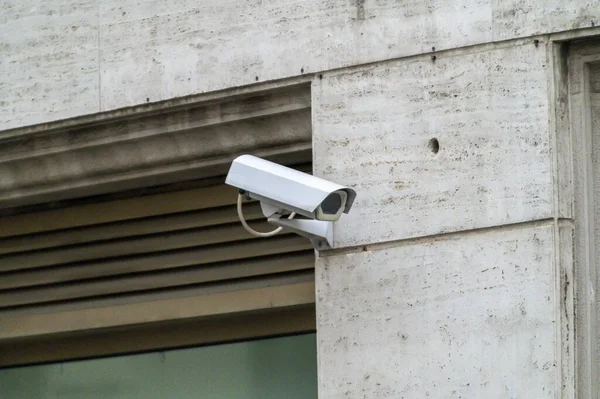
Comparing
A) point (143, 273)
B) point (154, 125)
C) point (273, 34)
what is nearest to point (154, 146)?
point (154, 125)

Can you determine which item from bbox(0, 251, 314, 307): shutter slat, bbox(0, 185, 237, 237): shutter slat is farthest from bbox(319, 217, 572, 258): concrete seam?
bbox(0, 185, 237, 237): shutter slat

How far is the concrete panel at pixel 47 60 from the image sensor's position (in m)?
7.29

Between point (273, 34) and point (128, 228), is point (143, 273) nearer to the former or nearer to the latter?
point (128, 228)

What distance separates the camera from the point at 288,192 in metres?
6.02

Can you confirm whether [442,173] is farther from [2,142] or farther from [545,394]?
[2,142]

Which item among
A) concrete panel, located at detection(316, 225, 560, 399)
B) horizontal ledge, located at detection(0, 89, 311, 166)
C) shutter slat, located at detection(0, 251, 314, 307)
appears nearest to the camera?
concrete panel, located at detection(316, 225, 560, 399)

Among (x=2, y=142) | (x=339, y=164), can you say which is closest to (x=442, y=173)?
(x=339, y=164)

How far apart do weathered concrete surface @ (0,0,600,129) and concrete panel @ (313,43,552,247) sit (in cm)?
11

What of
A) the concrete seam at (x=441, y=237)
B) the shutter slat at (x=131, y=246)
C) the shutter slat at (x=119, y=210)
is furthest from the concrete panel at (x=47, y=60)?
the concrete seam at (x=441, y=237)

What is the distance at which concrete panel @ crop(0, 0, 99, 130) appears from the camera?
23.9ft

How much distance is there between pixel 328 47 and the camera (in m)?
6.66

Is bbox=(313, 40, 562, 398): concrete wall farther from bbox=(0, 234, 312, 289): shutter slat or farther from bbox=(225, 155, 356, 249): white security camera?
bbox=(0, 234, 312, 289): shutter slat

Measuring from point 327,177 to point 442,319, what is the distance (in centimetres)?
82

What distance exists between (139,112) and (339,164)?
3.62ft
